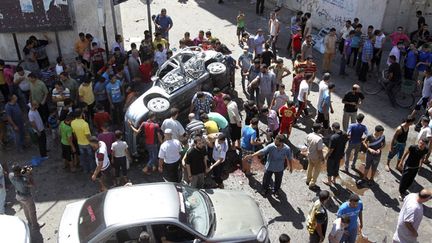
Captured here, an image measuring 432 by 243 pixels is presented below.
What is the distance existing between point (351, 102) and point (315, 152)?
2.55m

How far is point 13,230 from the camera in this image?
8.11m

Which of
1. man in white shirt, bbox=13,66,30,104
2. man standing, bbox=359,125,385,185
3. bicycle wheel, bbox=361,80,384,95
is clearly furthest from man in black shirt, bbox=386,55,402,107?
man in white shirt, bbox=13,66,30,104

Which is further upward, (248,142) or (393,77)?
(393,77)

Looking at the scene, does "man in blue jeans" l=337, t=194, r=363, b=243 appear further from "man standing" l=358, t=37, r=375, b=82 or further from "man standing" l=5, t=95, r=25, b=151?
"man standing" l=358, t=37, r=375, b=82

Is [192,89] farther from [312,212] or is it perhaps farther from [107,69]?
[312,212]

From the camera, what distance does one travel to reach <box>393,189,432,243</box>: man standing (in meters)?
7.64

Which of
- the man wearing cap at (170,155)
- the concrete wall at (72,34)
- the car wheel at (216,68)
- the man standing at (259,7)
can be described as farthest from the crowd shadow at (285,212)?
the man standing at (259,7)

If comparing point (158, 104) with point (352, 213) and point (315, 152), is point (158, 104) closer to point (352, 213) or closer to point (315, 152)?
point (315, 152)

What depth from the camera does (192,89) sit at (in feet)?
39.7

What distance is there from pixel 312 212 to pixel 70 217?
4130mm

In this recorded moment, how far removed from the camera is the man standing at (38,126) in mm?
10752

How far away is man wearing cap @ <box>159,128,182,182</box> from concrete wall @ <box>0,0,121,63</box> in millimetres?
7030

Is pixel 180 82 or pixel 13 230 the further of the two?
pixel 180 82

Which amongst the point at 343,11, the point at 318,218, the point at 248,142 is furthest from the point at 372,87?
the point at 318,218
